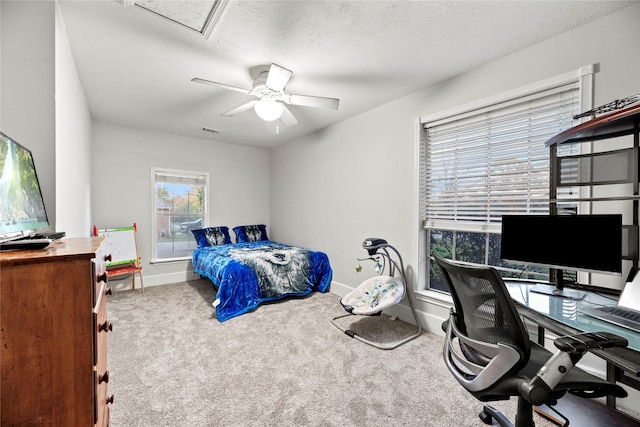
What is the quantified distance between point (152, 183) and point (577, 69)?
5.30 m

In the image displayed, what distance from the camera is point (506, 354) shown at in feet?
3.78

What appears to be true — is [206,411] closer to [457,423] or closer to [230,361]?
[230,361]

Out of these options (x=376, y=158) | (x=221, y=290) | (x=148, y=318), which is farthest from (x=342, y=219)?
(x=148, y=318)

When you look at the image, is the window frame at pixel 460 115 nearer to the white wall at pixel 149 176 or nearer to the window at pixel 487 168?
the window at pixel 487 168

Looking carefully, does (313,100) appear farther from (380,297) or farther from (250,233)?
(250,233)

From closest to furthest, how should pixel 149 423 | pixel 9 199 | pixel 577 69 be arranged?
pixel 9 199 → pixel 149 423 → pixel 577 69

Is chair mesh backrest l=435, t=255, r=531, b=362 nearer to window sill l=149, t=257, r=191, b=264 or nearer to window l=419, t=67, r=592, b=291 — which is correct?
window l=419, t=67, r=592, b=291

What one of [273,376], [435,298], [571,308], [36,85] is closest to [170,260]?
[273,376]

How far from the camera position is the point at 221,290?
3.19 meters

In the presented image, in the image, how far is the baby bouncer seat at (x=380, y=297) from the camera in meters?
2.72

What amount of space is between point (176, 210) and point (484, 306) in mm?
4872

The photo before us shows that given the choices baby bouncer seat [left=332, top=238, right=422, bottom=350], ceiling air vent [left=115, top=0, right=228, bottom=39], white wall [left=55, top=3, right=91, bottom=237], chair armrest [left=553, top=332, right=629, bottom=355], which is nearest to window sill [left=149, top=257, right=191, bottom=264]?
white wall [left=55, top=3, right=91, bottom=237]

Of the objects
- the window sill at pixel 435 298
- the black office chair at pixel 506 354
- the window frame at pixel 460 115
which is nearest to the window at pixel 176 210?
the window frame at pixel 460 115

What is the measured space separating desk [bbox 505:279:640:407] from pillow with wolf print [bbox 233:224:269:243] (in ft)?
14.1
